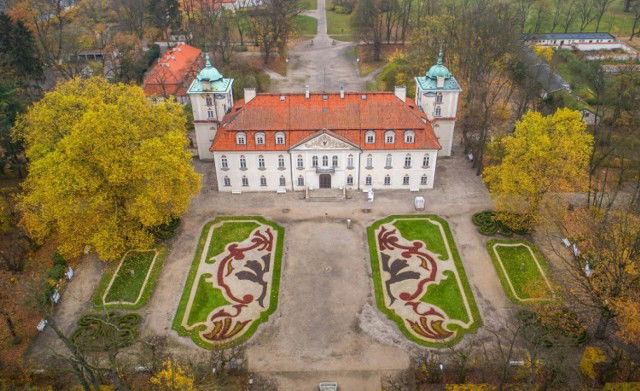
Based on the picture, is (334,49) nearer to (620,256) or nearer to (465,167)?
(465,167)

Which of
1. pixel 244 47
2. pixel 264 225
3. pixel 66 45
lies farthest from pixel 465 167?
pixel 66 45

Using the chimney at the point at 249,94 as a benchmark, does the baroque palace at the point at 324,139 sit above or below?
below

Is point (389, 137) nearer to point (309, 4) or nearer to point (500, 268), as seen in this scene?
point (500, 268)

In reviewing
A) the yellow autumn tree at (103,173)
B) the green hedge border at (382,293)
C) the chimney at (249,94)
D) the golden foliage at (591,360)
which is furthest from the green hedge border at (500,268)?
the chimney at (249,94)

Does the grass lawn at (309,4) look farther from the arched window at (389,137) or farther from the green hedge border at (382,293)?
the green hedge border at (382,293)

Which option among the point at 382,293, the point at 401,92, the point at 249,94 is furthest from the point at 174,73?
the point at 382,293

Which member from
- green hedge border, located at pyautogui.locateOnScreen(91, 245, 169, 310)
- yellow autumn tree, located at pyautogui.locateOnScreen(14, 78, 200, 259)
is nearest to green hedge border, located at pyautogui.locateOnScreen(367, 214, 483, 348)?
yellow autumn tree, located at pyautogui.locateOnScreen(14, 78, 200, 259)

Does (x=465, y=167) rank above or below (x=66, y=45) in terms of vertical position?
below
